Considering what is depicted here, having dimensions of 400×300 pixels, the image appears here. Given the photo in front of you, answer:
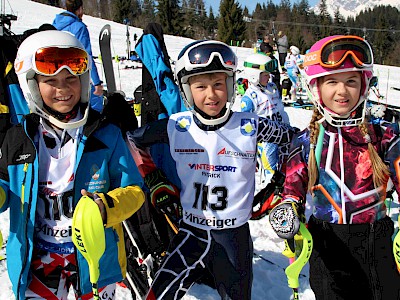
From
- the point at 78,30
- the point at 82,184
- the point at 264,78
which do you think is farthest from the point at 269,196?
the point at 264,78

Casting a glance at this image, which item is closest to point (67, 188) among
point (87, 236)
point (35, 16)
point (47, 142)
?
point (47, 142)

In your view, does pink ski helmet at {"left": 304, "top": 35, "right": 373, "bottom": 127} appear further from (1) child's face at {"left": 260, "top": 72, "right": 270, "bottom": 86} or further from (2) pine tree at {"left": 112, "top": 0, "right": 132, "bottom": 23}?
(2) pine tree at {"left": 112, "top": 0, "right": 132, "bottom": 23}

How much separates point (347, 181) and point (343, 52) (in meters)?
0.79

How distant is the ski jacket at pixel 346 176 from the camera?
2363mm

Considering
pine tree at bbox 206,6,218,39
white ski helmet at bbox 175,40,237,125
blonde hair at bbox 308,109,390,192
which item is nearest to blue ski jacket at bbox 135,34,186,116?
white ski helmet at bbox 175,40,237,125

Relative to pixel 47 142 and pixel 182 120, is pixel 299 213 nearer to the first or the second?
pixel 182 120

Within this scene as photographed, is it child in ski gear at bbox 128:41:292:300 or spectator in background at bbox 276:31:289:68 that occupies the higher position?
spectator in background at bbox 276:31:289:68

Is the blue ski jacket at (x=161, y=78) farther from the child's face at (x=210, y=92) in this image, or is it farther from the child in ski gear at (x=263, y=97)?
the child in ski gear at (x=263, y=97)

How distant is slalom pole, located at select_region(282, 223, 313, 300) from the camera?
2.10m

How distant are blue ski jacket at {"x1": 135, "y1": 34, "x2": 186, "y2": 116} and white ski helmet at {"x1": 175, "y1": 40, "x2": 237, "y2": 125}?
3.09 ft

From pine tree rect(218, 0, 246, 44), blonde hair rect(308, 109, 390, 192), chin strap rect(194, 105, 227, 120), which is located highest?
pine tree rect(218, 0, 246, 44)

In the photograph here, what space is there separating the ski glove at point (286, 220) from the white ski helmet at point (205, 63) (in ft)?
2.52

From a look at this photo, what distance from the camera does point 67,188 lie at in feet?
7.40

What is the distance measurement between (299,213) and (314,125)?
0.62m
